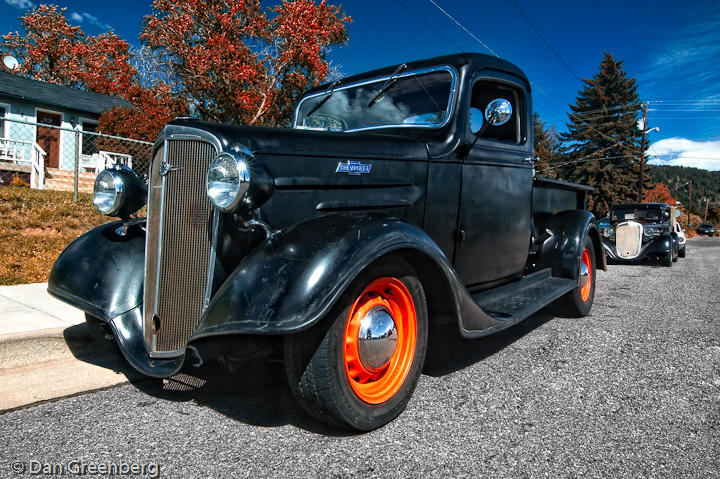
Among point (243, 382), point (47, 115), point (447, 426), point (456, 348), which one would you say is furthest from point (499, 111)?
point (47, 115)

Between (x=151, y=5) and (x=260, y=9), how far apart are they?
3.48m

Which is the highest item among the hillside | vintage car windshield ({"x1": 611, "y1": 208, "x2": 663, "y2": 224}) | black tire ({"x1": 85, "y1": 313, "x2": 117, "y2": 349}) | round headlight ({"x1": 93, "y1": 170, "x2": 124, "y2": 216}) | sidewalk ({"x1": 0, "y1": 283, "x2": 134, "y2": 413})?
the hillside

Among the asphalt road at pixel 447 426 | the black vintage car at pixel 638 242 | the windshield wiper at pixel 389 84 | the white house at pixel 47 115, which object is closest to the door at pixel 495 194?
the windshield wiper at pixel 389 84

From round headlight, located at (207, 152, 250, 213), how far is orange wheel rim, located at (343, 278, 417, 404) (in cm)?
66

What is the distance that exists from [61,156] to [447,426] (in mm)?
19162

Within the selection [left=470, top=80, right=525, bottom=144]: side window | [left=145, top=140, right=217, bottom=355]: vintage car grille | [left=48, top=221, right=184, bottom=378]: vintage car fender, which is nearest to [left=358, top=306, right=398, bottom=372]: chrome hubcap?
[left=145, top=140, right=217, bottom=355]: vintage car grille

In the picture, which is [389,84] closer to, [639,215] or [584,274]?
[584,274]

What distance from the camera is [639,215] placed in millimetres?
12461

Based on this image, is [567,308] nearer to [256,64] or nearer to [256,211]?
[256,211]

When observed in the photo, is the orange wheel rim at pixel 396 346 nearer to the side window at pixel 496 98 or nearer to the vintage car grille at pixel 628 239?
the side window at pixel 496 98

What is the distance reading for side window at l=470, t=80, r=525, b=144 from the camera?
3312mm

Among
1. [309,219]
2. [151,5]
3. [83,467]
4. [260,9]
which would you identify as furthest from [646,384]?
[151,5]

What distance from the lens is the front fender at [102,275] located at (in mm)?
2541

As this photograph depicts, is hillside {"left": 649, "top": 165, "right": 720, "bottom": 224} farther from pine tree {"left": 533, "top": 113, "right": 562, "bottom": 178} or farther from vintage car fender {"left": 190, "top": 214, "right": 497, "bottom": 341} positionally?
vintage car fender {"left": 190, "top": 214, "right": 497, "bottom": 341}
